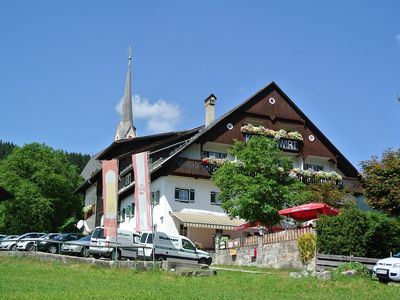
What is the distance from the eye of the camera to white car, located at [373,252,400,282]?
21500 mm

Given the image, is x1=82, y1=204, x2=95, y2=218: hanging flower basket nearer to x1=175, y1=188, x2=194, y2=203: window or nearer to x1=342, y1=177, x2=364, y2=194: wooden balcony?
x1=175, y1=188, x2=194, y2=203: window

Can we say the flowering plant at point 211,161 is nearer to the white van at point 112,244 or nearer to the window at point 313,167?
the window at point 313,167

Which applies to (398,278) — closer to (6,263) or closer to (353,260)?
(353,260)

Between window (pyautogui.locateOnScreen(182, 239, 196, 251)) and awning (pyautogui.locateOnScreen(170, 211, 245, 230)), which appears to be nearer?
window (pyautogui.locateOnScreen(182, 239, 196, 251))

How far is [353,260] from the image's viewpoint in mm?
24953

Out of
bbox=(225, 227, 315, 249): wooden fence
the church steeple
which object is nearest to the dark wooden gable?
bbox=(225, 227, 315, 249): wooden fence

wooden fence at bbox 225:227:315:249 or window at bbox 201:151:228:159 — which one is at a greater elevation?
window at bbox 201:151:228:159

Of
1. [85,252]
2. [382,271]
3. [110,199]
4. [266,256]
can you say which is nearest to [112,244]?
[110,199]

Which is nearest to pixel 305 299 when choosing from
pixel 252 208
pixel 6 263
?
pixel 6 263

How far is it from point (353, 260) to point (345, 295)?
7.16 meters

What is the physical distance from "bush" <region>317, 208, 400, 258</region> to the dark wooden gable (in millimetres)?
22762

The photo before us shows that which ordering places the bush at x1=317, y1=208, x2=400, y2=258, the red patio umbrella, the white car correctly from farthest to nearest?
1. the red patio umbrella
2. the bush at x1=317, y1=208, x2=400, y2=258
3. the white car

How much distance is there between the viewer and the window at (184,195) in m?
48.5

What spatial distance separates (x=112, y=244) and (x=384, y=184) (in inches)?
516
